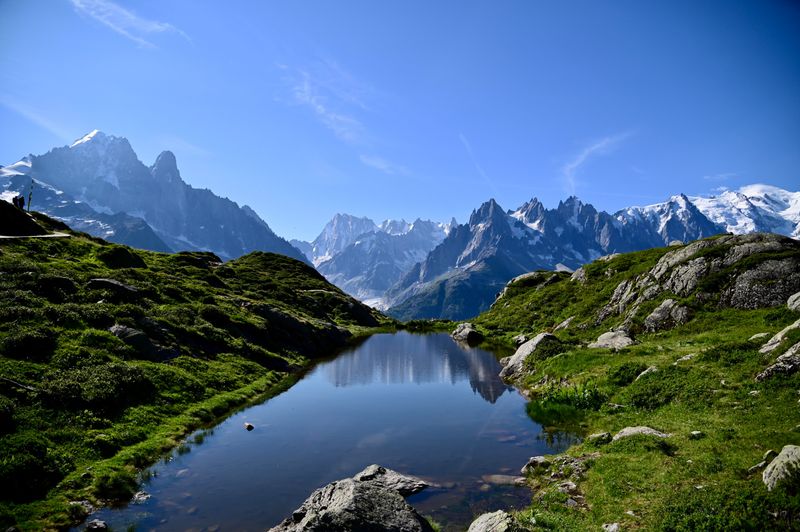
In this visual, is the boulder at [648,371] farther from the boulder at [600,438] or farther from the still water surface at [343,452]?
the boulder at [600,438]

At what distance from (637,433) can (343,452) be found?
784 inches

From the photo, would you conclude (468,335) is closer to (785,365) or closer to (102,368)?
(785,365)

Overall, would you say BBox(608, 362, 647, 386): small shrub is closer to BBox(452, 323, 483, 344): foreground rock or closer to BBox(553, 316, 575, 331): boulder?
BBox(553, 316, 575, 331): boulder

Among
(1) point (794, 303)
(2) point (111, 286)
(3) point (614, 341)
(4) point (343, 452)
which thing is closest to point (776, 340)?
(1) point (794, 303)

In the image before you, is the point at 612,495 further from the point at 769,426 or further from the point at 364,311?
the point at 364,311

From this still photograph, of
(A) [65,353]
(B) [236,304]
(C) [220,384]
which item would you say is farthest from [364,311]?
(A) [65,353]

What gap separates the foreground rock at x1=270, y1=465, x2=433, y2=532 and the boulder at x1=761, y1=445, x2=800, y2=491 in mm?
13281

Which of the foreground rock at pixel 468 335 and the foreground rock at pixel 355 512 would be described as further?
the foreground rock at pixel 468 335

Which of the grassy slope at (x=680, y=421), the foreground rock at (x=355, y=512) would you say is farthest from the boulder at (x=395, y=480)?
the grassy slope at (x=680, y=421)

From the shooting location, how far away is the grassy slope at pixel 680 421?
650 inches

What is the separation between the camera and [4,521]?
62.1ft

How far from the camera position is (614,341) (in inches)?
2032

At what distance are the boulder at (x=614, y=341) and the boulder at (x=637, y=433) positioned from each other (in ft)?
73.5

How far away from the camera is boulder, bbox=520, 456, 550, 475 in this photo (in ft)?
87.6
